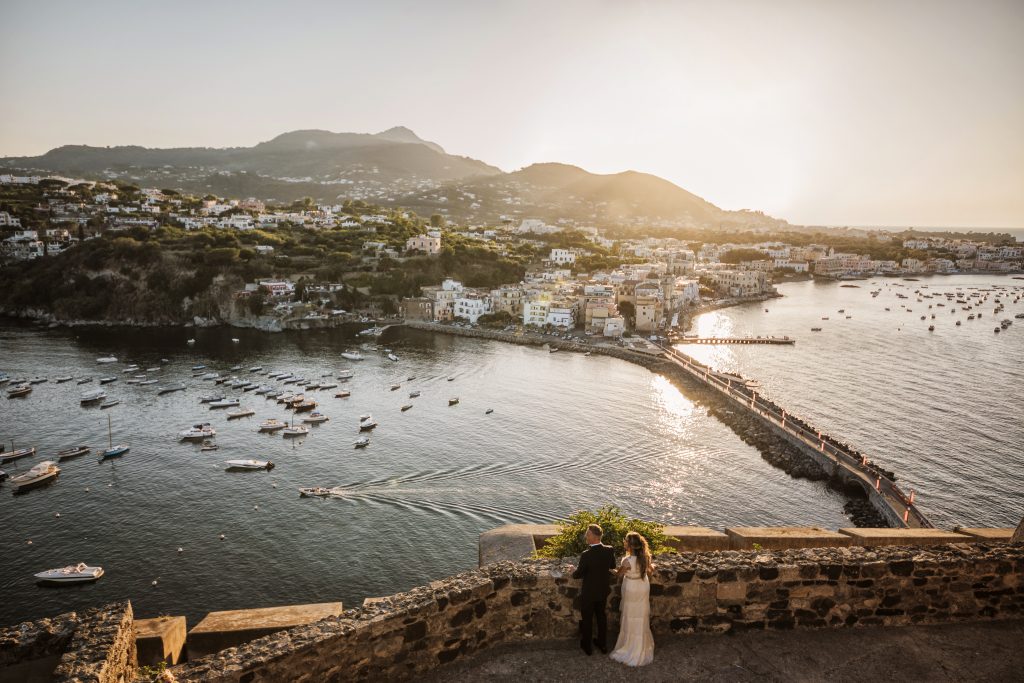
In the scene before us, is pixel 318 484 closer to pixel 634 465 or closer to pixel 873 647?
pixel 634 465

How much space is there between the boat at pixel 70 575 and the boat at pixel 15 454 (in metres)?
12.2

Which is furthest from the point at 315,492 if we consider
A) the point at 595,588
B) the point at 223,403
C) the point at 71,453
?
the point at 595,588

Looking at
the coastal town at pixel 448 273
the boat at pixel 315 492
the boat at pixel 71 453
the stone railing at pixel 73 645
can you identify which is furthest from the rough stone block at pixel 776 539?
the coastal town at pixel 448 273

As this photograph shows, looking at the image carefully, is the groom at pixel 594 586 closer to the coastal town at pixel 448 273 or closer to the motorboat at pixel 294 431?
the motorboat at pixel 294 431

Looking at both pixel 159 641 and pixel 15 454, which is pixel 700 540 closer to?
pixel 159 641

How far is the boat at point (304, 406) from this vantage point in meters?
34.4

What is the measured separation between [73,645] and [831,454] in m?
28.6

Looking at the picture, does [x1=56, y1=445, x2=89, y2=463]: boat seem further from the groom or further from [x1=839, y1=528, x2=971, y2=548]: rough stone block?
[x1=839, y1=528, x2=971, y2=548]: rough stone block

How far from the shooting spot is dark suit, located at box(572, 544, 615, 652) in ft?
15.2

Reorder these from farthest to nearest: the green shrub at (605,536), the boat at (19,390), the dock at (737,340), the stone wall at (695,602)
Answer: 1. the dock at (737,340)
2. the boat at (19,390)
3. the green shrub at (605,536)
4. the stone wall at (695,602)

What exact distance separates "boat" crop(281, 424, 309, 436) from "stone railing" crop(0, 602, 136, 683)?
25959 millimetres

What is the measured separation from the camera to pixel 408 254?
79125mm

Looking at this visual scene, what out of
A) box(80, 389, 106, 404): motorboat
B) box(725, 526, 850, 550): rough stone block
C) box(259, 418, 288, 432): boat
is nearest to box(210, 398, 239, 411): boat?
box(259, 418, 288, 432): boat

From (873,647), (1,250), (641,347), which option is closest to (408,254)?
(641,347)
